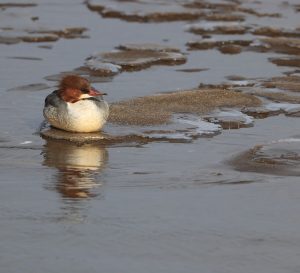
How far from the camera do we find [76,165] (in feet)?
29.7

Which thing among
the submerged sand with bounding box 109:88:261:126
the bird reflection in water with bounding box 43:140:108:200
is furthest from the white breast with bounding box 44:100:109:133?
the submerged sand with bounding box 109:88:261:126

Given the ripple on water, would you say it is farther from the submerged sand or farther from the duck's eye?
the duck's eye

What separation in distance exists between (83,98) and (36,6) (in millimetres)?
9376

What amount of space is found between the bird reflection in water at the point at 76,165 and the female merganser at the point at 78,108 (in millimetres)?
255

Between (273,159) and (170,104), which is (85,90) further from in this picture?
(273,159)

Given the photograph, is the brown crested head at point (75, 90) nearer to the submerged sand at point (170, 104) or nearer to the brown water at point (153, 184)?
the brown water at point (153, 184)

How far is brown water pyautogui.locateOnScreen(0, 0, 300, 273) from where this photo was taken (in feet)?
22.2

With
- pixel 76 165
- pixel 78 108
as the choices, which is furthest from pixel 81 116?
pixel 76 165

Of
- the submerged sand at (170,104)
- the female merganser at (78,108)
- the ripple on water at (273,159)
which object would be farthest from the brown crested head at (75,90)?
the ripple on water at (273,159)

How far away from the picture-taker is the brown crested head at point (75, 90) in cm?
1009

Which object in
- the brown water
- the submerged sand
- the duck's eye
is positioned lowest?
the brown water

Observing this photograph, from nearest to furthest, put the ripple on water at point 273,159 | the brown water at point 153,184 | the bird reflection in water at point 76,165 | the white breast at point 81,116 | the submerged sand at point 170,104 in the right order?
the brown water at point 153,184, the bird reflection in water at point 76,165, the ripple on water at point 273,159, the white breast at point 81,116, the submerged sand at point 170,104

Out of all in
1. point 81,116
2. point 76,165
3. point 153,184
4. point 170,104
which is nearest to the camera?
point 153,184

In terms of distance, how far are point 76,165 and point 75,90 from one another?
1244mm
